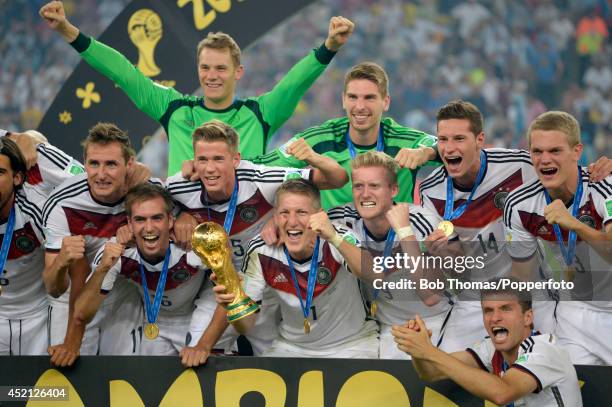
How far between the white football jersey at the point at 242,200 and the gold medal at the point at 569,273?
1.38 metres

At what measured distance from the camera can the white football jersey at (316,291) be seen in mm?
4789

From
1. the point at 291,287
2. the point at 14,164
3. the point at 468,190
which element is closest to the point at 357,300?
the point at 291,287

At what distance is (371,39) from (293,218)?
21.2 ft

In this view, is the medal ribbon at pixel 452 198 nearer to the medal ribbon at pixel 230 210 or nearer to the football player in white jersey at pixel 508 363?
the football player in white jersey at pixel 508 363

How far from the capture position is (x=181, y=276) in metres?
4.99

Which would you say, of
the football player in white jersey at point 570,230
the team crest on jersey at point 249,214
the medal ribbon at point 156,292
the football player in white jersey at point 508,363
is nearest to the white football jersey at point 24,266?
the medal ribbon at point 156,292

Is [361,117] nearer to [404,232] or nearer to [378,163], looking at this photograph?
[378,163]

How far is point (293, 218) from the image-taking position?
4.67 metres

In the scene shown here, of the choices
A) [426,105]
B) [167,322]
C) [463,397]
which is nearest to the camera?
[463,397]

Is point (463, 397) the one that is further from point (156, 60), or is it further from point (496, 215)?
point (156, 60)

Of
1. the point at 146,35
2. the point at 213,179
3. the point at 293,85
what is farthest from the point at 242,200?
the point at 146,35

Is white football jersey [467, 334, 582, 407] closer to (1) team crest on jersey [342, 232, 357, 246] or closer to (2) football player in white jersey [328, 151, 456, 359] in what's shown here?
(2) football player in white jersey [328, 151, 456, 359]

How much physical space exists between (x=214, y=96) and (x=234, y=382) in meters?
1.88

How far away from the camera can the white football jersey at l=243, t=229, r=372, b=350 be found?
4789 mm
